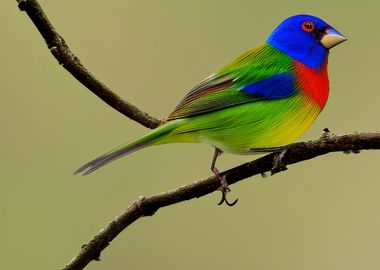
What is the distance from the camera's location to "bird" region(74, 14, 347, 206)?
115 centimetres

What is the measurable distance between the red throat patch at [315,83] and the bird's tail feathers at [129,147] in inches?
12.6

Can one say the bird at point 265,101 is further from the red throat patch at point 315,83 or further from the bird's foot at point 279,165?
the bird's foot at point 279,165

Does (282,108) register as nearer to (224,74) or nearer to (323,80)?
(323,80)

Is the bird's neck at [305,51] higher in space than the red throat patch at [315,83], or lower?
higher

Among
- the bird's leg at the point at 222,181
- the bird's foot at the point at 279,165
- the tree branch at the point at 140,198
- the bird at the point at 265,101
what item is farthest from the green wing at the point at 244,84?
the bird's foot at the point at 279,165

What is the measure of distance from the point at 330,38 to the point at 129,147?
0.47 metres

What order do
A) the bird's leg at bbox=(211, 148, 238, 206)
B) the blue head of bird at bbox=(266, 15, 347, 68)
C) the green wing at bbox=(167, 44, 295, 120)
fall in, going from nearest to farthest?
the bird's leg at bbox=(211, 148, 238, 206)
the blue head of bird at bbox=(266, 15, 347, 68)
the green wing at bbox=(167, 44, 295, 120)

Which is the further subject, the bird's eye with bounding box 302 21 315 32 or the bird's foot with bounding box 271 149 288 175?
the bird's eye with bounding box 302 21 315 32

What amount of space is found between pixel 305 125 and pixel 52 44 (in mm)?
600

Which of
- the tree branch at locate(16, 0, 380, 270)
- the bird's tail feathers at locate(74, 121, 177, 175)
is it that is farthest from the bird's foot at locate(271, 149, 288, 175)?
the bird's tail feathers at locate(74, 121, 177, 175)

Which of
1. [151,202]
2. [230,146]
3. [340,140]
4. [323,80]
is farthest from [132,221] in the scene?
[323,80]

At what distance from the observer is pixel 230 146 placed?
1.14 metres

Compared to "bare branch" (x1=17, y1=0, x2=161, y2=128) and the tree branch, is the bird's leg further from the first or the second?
"bare branch" (x1=17, y1=0, x2=161, y2=128)

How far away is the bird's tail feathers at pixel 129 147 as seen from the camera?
86cm
